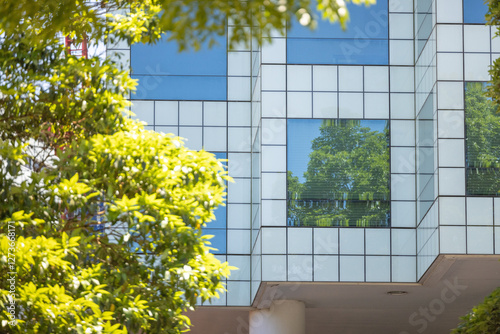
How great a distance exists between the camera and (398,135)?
2153 cm

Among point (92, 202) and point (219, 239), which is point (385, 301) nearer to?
point (219, 239)

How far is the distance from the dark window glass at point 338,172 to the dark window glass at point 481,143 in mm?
2607

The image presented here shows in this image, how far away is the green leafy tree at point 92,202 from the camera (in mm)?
9469

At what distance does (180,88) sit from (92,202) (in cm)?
1567

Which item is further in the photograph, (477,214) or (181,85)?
(181,85)

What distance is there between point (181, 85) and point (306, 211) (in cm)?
658

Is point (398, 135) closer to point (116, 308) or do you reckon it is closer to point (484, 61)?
point (484, 61)

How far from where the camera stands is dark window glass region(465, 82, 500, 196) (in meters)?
19.2

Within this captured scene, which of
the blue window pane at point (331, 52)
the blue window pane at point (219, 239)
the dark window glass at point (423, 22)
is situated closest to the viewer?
the dark window glass at point (423, 22)

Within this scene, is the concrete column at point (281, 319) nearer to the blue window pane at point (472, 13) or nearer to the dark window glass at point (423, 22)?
the dark window glass at point (423, 22)

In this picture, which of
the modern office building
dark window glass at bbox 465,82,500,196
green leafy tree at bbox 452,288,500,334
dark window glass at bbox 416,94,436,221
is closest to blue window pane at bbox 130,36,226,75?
the modern office building

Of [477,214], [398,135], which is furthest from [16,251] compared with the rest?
[398,135]

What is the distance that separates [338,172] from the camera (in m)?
21.5

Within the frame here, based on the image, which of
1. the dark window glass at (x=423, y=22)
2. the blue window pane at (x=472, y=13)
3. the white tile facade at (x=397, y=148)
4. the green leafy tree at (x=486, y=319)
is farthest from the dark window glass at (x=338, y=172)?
the green leafy tree at (x=486, y=319)
